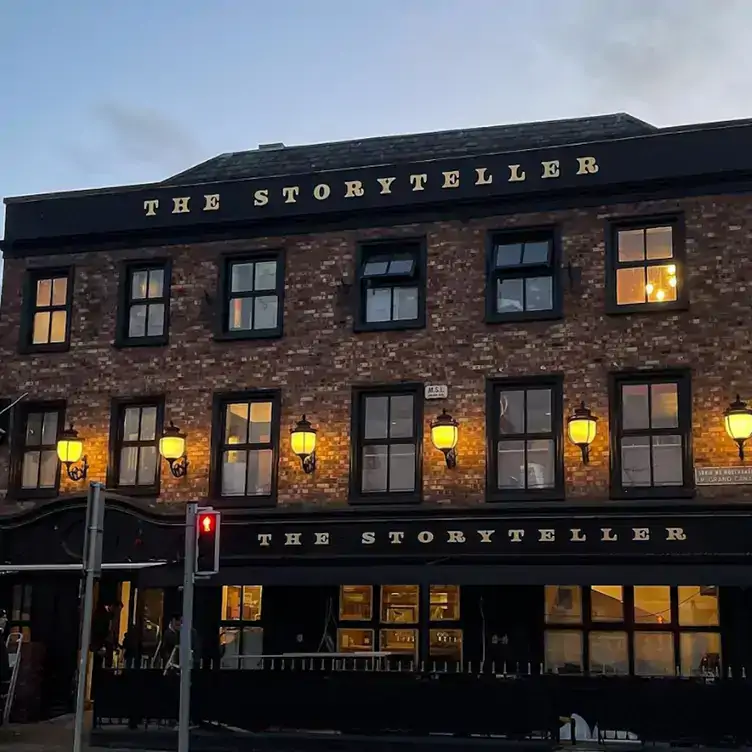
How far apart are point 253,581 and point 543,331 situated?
222 inches

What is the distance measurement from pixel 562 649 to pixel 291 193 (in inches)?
326

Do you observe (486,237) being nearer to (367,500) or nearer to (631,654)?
(367,500)

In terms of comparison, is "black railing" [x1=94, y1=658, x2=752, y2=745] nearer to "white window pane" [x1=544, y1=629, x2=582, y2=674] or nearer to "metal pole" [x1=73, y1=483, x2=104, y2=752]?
"white window pane" [x1=544, y1=629, x2=582, y2=674]

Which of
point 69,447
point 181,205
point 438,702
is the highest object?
point 181,205

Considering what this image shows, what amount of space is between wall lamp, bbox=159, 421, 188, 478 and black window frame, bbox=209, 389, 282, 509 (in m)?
0.47

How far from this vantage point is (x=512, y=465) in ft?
54.7

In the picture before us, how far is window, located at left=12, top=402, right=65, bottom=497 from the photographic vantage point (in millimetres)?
18875

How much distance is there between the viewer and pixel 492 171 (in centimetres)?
1752

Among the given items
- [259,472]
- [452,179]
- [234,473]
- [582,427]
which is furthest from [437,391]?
[234,473]

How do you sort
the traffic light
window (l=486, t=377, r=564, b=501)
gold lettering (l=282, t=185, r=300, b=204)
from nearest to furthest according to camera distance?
the traffic light, window (l=486, t=377, r=564, b=501), gold lettering (l=282, t=185, r=300, b=204)

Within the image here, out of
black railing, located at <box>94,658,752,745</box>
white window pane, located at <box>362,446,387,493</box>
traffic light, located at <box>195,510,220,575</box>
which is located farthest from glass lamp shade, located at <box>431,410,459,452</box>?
traffic light, located at <box>195,510,220,575</box>

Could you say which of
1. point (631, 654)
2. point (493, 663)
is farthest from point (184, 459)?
point (631, 654)

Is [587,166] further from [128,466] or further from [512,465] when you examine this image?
[128,466]

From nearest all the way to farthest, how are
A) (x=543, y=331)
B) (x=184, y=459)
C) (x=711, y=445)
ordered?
1. (x=711, y=445)
2. (x=543, y=331)
3. (x=184, y=459)
